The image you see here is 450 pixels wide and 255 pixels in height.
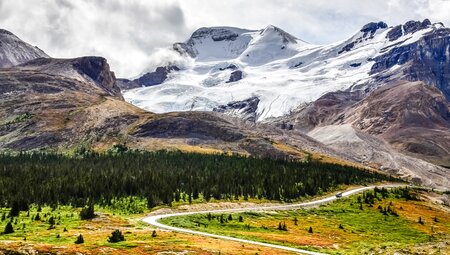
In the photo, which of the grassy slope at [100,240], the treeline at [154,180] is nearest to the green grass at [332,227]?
the grassy slope at [100,240]

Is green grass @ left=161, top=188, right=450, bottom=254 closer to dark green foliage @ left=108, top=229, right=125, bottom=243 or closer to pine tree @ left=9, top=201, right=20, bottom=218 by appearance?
dark green foliage @ left=108, top=229, right=125, bottom=243

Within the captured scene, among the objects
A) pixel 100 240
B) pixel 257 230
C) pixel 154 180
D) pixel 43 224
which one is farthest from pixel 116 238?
pixel 154 180

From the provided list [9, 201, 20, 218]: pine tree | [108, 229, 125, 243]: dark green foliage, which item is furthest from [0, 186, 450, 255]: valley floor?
[9, 201, 20, 218]: pine tree

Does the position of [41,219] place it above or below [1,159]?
below

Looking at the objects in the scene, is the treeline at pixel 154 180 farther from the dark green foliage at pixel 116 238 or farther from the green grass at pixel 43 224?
the dark green foliage at pixel 116 238

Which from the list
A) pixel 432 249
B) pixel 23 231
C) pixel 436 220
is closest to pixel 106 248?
pixel 23 231

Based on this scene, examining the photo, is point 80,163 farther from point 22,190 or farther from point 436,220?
point 436,220

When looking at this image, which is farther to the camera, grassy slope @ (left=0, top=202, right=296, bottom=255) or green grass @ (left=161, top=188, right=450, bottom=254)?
green grass @ (left=161, top=188, right=450, bottom=254)

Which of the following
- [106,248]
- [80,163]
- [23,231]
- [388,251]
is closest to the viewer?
[106,248]
